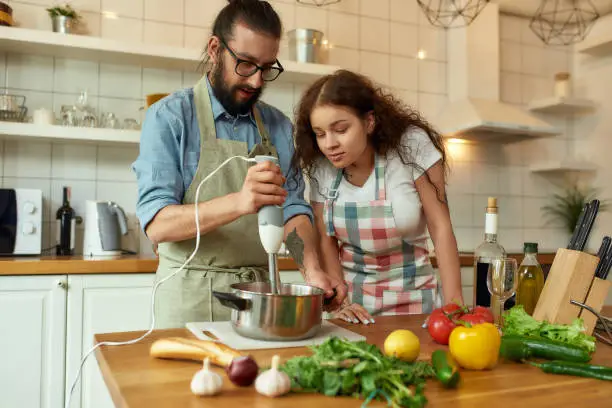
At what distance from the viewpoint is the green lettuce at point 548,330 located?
1089 mm

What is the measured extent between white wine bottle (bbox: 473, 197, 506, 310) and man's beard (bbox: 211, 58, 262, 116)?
0.65 m

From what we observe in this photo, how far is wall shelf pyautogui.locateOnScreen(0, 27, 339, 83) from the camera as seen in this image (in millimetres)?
2479

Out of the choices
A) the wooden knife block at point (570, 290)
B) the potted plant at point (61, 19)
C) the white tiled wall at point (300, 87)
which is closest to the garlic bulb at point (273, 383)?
the wooden knife block at point (570, 290)

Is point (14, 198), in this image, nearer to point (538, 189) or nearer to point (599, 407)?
point (599, 407)

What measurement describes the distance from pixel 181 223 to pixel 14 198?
153 cm

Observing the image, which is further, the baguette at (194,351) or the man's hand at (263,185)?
the man's hand at (263,185)

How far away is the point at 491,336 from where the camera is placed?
0.96 metres

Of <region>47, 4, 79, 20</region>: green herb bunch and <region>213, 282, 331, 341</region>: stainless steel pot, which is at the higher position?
<region>47, 4, 79, 20</region>: green herb bunch

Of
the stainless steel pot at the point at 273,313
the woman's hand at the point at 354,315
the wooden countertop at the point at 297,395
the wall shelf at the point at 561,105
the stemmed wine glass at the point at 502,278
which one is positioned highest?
the wall shelf at the point at 561,105

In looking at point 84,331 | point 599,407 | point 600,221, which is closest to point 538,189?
point 600,221

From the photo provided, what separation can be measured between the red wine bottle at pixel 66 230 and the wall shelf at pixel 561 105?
290cm

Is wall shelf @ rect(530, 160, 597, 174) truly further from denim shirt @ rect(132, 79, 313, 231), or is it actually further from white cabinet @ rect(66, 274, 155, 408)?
white cabinet @ rect(66, 274, 155, 408)

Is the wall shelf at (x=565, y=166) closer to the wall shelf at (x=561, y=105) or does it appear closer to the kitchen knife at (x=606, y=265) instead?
the wall shelf at (x=561, y=105)

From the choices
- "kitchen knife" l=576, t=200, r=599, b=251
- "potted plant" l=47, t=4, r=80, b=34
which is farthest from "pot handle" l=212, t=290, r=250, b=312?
"potted plant" l=47, t=4, r=80, b=34
